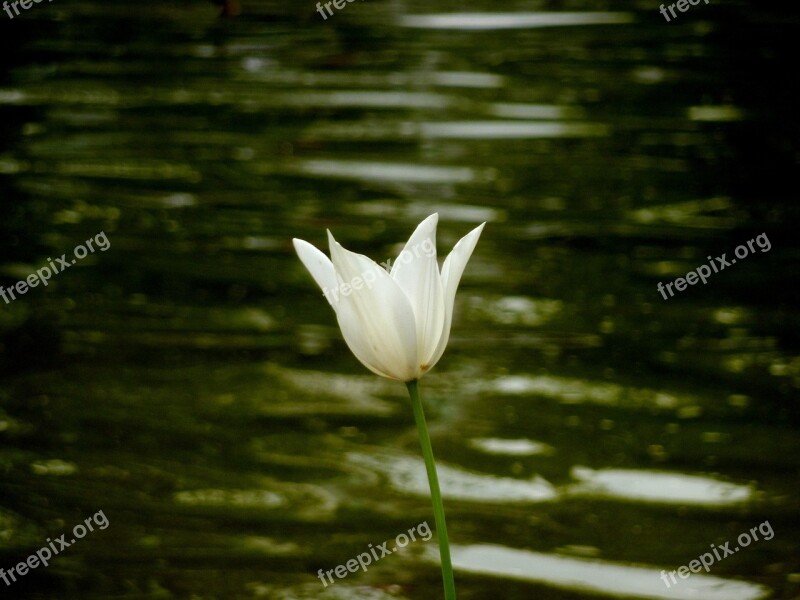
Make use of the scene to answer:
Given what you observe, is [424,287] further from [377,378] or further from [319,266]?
[377,378]

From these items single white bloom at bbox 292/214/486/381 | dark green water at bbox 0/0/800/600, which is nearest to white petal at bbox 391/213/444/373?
single white bloom at bbox 292/214/486/381

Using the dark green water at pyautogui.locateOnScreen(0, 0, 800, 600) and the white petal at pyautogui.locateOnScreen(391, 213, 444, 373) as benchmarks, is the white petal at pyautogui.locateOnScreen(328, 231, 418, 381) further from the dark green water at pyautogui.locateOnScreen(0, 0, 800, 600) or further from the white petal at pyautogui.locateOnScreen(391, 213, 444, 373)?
the dark green water at pyautogui.locateOnScreen(0, 0, 800, 600)

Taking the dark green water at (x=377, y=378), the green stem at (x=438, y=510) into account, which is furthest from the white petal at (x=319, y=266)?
the dark green water at (x=377, y=378)

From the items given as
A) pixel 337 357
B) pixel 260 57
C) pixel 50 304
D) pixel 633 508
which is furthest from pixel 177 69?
pixel 633 508

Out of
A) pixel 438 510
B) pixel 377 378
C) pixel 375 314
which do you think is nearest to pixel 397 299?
pixel 375 314

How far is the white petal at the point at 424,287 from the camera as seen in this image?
0.90 m

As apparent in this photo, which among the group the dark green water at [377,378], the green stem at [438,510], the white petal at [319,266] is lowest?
the dark green water at [377,378]

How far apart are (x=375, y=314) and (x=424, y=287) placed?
51 mm

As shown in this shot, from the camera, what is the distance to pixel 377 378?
2250 mm

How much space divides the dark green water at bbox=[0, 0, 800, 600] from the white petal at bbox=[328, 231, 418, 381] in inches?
28.4

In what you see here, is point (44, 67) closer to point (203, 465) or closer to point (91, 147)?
point (91, 147)

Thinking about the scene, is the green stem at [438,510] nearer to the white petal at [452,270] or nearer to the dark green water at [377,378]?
the white petal at [452,270]

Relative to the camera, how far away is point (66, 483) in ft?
6.06

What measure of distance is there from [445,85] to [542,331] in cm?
251
